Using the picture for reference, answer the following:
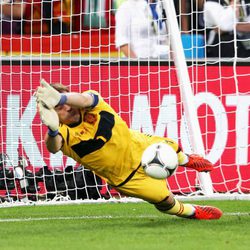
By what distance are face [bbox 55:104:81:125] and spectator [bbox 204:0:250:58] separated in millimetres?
4211

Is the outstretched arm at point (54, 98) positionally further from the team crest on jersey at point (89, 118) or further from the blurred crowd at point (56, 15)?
the blurred crowd at point (56, 15)

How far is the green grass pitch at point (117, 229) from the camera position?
7.72 metres

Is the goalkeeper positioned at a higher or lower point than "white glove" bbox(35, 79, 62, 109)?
lower

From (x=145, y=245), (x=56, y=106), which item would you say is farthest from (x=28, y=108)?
(x=145, y=245)

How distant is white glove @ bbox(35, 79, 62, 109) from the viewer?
28.4 ft

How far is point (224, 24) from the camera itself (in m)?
13.4

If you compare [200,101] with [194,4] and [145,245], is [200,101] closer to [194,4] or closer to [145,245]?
[194,4]

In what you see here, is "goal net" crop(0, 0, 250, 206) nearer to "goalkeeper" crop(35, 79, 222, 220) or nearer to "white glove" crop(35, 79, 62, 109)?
"goalkeeper" crop(35, 79, 222, 220)

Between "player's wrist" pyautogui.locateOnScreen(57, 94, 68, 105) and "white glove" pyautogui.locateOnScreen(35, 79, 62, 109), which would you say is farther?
"player's wrist" pyautogui.locateOnScreen(57, 94, 68, 105)

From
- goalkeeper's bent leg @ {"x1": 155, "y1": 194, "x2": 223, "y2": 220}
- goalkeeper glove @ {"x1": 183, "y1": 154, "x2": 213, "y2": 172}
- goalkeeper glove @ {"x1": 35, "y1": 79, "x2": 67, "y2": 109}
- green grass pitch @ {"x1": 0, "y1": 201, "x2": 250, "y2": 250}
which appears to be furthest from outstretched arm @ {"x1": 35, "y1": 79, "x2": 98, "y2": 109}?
goalkeeper glove @ {"x1": 183, "y1": 154, "x2": 213, "y2": 172}

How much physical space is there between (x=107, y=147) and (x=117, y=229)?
2.77ft

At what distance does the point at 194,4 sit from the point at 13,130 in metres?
2.84

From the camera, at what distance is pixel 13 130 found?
13000 mm

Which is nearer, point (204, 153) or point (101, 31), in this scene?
point (204, 153)
